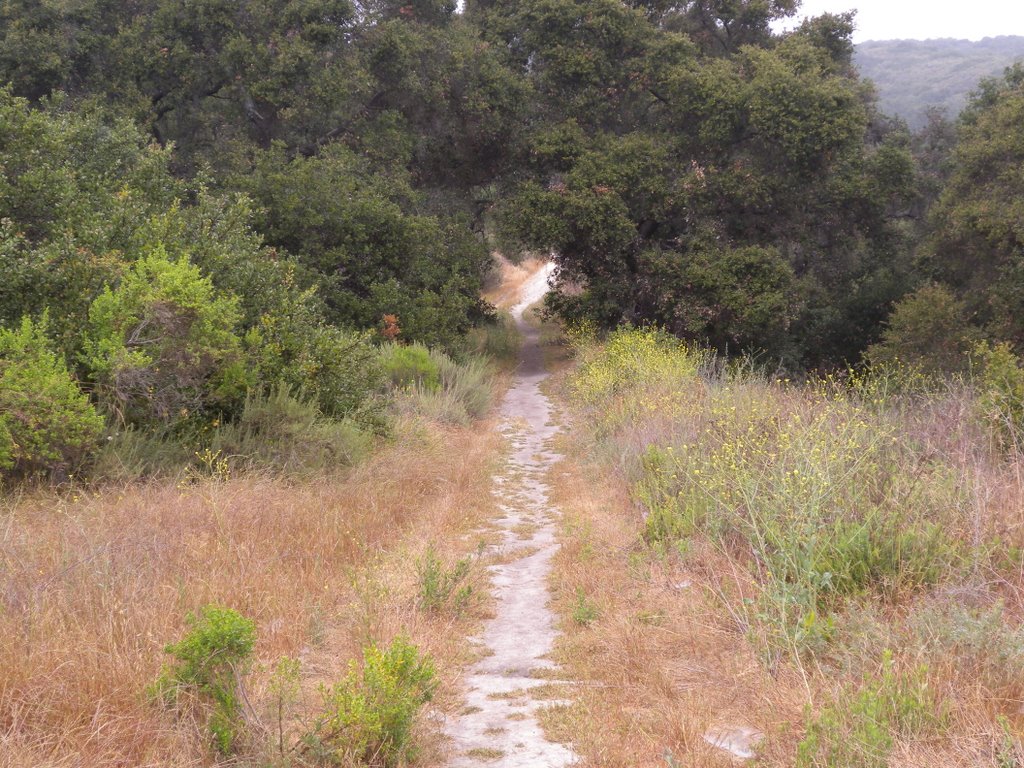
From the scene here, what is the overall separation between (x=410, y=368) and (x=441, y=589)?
910cm

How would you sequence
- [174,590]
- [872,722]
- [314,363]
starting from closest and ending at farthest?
[872,722] < [174,590] < [314,363]

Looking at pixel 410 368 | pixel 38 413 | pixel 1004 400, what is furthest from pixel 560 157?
pixel 38 413

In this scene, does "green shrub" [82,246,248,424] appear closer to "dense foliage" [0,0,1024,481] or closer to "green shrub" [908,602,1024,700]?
"dense foliage" [0,0,1024,481]

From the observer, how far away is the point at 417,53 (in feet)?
64.7

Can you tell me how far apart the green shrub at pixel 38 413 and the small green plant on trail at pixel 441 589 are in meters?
2.99

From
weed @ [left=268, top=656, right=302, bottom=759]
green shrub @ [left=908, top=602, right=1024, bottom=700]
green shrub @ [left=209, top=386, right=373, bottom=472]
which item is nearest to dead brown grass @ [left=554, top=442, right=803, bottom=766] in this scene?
green shrub @ [left=908, top=602, right=1024, bottom=700]

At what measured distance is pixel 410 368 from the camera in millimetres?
14453

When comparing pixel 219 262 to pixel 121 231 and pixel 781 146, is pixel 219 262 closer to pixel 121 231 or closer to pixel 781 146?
pixel 121 231

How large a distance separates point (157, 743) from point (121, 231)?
6.97 m

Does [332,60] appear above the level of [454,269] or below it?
above

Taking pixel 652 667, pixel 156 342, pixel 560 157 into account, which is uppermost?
pixel 560 157

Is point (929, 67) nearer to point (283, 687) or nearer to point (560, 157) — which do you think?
point (560, 157)

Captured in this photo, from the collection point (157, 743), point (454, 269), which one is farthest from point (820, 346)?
point (157, 743)

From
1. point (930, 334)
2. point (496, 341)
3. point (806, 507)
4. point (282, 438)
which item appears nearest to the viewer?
point (806, 507)
